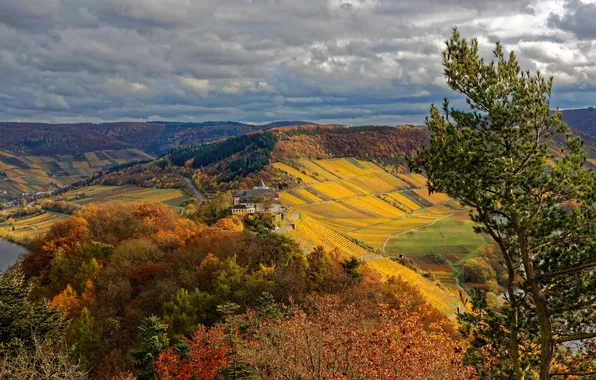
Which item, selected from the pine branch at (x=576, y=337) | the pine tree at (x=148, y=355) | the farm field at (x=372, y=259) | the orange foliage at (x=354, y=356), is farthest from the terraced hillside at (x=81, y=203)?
the pine branch at (x=576, y=337)

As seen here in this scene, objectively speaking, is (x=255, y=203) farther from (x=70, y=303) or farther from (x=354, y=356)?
(x=354, y=356)

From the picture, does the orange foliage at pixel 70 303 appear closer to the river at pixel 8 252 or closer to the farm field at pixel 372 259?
the farm field at pixel 372 259

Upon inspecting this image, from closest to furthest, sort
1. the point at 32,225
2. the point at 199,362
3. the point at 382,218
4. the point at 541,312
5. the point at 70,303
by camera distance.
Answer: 1. the point at 541,312
2. the point at 199,362
3. the point at 70,303
4. the point at 382,218
5. the point at 32,225

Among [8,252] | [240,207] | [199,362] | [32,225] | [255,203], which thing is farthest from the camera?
[32,225]

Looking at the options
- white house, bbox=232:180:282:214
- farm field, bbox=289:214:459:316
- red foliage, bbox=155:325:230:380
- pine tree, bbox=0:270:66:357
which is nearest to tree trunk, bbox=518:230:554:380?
red foliage, bbox=155:325:230:380

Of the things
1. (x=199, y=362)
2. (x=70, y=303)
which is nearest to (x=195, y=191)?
(x=70, y=303)

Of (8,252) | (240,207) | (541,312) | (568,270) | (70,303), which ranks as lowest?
(8,252)
